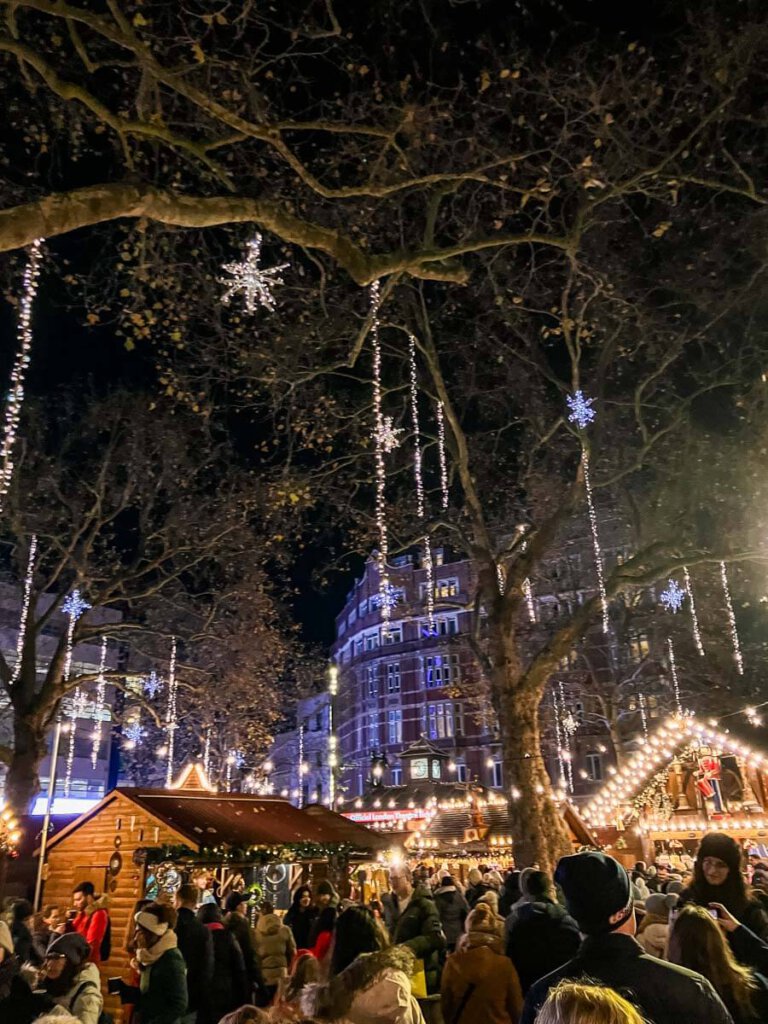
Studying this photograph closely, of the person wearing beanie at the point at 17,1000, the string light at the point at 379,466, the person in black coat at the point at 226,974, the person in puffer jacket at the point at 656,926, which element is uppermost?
the string light at the point at 379,466

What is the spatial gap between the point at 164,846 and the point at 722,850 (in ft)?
24.7

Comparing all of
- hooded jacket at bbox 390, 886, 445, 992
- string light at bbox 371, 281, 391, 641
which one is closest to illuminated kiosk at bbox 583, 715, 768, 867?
string light at bbox 371, 281, 391, 641

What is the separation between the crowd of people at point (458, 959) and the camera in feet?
8.00

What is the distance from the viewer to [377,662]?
64.4 meters

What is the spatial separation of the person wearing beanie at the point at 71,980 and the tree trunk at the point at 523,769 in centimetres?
842

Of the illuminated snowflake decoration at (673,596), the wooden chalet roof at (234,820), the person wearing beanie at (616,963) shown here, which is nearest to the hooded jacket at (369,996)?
the person wearing beanie at (616,963)

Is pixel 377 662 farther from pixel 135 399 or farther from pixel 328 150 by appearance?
pixel 328 150

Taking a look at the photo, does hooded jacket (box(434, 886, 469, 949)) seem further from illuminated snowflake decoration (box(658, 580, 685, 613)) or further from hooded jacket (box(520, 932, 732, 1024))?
illuminated snowflake decoration (box(658, 580, 685, 613))

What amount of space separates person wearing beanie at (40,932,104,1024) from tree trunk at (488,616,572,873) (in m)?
8.42

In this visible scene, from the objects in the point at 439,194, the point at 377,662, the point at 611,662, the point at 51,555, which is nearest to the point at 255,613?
the point at 51,555

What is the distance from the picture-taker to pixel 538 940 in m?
4.38

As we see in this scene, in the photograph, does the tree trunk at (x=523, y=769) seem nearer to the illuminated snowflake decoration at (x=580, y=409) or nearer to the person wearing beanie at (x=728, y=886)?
the illuminated snowflake decoration at (x=580, y=409)

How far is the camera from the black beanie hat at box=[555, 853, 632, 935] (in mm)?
2539

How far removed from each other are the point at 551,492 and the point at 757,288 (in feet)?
21.6
